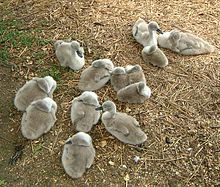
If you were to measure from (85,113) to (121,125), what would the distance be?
13.4 inches

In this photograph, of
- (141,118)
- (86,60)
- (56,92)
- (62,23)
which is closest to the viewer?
(141,118)

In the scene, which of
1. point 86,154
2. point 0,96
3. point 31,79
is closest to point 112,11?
point 31,79

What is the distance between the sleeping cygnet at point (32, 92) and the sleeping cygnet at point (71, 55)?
44 cm

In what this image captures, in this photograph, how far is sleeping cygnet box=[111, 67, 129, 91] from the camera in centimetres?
421

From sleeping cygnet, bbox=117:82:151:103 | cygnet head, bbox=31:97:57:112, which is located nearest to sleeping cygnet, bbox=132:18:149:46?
sleeping cygnet, bbox=117:82:151:103

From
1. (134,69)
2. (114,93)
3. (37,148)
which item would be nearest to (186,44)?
(134,69)

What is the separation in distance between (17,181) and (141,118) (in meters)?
1.23

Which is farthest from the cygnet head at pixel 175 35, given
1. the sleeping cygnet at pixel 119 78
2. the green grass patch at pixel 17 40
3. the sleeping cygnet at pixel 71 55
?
the green grass patch at pixel 17 40

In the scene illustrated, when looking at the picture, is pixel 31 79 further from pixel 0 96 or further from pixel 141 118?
pixel 141 118

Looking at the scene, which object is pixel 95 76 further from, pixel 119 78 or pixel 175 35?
pixel 175 35

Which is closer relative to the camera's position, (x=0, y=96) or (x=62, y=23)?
(x=0, y=96)

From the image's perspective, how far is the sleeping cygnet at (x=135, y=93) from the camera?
4004mm

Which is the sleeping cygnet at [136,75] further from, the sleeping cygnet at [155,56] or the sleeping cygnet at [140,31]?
the sleeping cygnet at [140,31]

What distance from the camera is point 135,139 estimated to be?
148 inches
